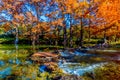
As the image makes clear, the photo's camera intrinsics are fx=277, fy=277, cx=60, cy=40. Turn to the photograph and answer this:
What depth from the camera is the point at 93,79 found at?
17406mm

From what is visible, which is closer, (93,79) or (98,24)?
(93,79)

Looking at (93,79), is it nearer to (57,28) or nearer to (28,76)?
(28,76)

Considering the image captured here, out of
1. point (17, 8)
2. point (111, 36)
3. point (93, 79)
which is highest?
point (17, 8)

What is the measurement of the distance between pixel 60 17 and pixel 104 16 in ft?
27.2

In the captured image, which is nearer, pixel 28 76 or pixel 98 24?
pixel 28 76

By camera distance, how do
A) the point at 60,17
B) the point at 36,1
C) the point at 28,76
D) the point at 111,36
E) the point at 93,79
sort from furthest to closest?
the point at 111,36 < the point at 60,17 < the point at 36,1 < the point at 28,76 < the point at 93,79

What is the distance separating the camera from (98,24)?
170 ft

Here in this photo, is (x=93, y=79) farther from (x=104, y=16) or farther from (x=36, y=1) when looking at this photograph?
(x=104, y=16)

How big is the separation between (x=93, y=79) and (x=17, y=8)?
114ft

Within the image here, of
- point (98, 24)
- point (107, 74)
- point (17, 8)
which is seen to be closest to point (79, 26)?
point (98, 24)

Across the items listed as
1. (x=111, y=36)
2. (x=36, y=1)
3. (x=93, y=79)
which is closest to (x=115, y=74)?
(x=93, y=79)

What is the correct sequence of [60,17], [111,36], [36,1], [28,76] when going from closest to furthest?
[28,76] < [36,1] < [60,17] < [111,36]

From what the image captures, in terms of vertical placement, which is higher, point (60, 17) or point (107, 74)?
point (60, 17)

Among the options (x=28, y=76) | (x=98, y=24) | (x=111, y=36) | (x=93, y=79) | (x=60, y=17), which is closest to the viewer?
(x=93, y=79)
